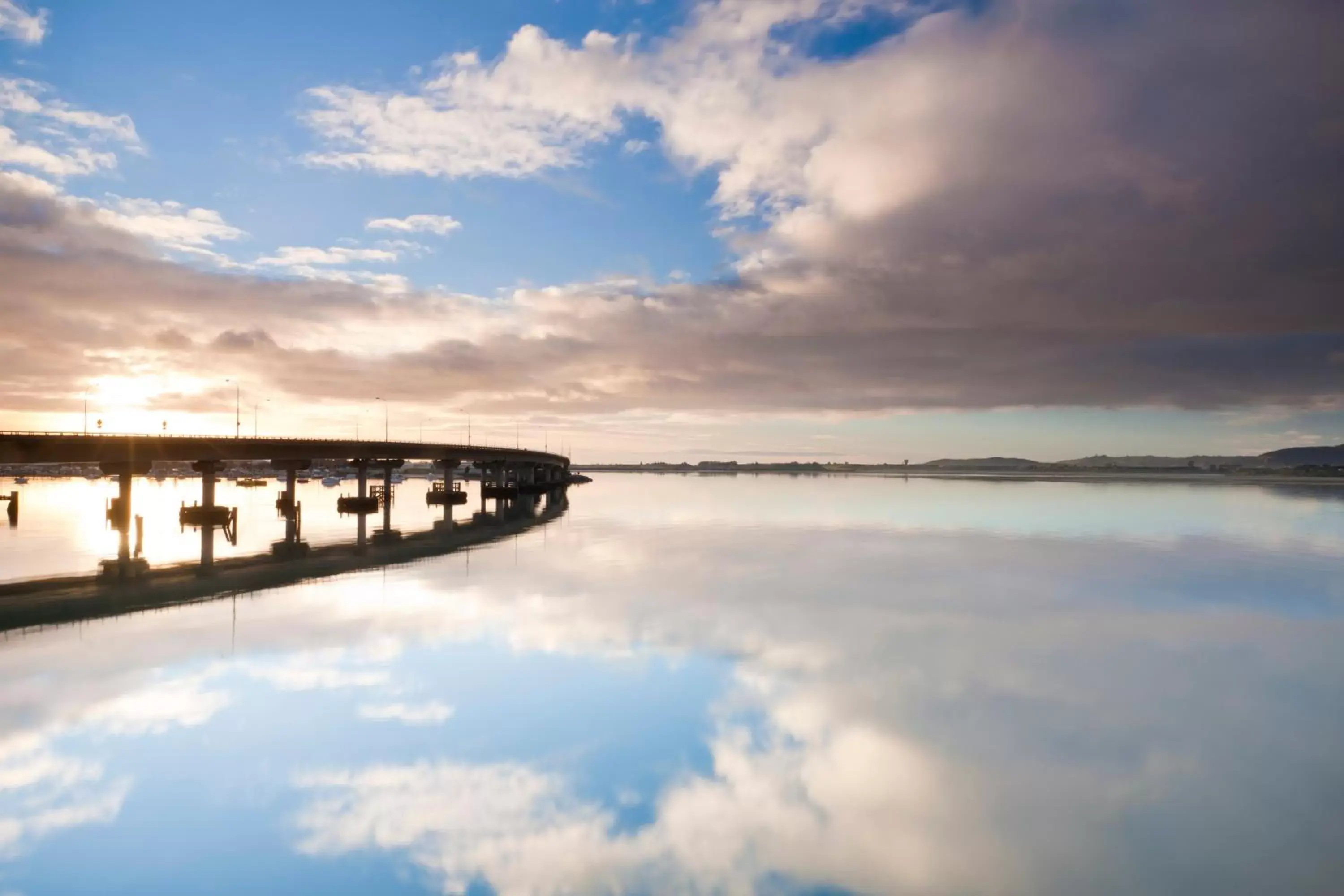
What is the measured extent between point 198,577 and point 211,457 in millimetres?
41851

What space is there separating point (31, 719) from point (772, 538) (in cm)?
6617

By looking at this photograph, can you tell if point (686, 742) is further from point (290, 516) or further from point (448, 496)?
point (448, 496)

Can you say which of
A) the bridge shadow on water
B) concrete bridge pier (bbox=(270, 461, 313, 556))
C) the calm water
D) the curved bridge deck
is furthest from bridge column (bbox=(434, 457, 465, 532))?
the calm water

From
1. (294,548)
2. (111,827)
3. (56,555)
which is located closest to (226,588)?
(294,548)

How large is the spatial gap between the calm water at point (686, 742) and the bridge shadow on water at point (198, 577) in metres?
3.86

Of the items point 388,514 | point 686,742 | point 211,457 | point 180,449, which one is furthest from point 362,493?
point 686,742

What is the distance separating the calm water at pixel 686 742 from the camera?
585 inches

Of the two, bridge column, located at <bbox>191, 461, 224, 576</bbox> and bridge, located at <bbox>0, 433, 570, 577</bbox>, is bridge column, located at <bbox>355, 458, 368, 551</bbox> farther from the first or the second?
bridge column, located at <bbox>191, 461, 224, 576</bbox>

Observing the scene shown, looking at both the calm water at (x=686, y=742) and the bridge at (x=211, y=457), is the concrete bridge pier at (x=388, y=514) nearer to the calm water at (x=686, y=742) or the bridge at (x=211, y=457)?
the bridge at (x=211, y=457)

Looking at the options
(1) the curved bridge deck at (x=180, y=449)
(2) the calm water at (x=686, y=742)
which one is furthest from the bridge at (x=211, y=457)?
(2) the calm water at (x=686, y=742)

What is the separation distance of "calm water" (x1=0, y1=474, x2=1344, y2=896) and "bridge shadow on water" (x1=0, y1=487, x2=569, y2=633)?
3.86 meters

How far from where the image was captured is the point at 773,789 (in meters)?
18.1

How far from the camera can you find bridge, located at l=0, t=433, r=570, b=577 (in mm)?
71125

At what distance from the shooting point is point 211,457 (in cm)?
8912
